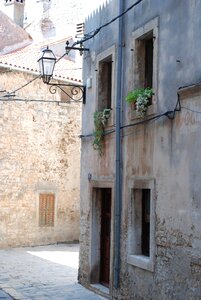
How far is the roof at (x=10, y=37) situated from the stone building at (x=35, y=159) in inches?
235

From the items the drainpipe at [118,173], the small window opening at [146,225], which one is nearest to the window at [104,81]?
the drainpipe at [118,173]

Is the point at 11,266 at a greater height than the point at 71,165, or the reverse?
the point at 71,165

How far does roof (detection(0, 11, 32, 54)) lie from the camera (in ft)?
87.6

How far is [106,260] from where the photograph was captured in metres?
11.1

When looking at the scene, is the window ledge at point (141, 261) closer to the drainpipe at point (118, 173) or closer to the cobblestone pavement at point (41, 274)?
the drainpipe at point (118, 173)

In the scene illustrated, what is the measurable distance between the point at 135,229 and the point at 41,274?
4.69 metres

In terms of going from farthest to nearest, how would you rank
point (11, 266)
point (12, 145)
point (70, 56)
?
point (70, 56), point (12, 145), point (11, 266)

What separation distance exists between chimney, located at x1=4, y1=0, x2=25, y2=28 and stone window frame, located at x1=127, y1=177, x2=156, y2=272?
26337mm

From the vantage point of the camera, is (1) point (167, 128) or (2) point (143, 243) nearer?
(1) point (167, 128)

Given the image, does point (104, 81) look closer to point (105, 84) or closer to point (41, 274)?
point (105, 84)

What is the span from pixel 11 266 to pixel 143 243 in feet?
21.1

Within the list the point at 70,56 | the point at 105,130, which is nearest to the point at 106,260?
the point at 105,130

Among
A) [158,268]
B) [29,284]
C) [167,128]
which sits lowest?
[29,284]

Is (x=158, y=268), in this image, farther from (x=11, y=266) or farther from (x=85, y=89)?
(x=11, y=266)
